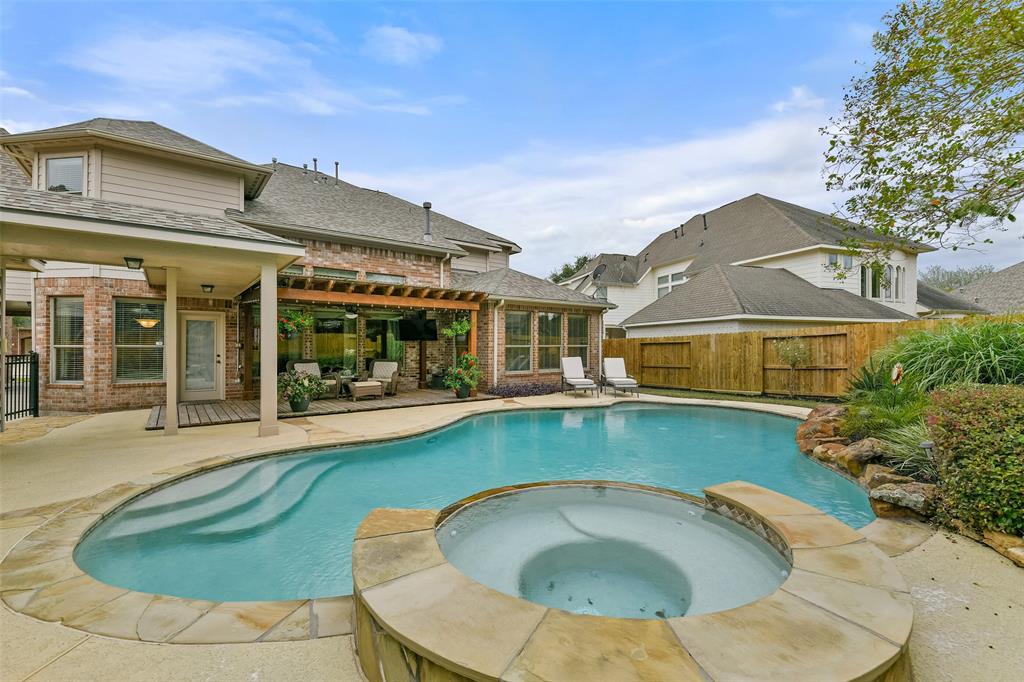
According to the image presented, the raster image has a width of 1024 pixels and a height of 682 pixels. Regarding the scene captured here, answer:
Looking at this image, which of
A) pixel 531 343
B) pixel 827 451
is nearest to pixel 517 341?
pixel 531 343

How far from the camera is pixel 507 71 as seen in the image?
1141 centimetres

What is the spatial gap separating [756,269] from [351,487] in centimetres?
1803

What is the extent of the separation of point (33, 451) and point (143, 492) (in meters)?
3.20

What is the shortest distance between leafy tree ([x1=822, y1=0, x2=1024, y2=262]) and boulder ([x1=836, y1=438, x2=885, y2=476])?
3168mm

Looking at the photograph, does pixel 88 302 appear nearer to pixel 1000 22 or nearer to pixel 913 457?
pixel 913 457

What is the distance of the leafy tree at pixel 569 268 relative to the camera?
41.4m

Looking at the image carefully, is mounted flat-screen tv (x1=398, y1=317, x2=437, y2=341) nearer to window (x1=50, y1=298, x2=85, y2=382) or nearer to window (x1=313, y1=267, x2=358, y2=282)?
window (x1=313, y1=267, x2=358, y2=282)

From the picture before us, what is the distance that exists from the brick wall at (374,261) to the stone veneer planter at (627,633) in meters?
10.9

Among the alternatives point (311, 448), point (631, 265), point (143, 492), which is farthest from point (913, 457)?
point (631, 265)

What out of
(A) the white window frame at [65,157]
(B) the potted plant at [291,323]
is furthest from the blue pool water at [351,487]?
(A) the white window frame at [65,157]

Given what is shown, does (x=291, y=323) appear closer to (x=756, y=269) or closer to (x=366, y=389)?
(x=366, y=389)

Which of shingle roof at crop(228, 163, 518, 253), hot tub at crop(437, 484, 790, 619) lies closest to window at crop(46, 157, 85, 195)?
shingle roof at crop(228, 163, 518, 253)

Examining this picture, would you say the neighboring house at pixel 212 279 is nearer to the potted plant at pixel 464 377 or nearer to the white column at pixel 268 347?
→ the white column at pixel 268 347

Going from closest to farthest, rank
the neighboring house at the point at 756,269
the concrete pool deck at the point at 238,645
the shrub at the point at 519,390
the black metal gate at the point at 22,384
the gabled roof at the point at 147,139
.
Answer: the concrete pool deck at the point at 238,645, the black metal gate at the point at 22,384, the gabled roof at the point at 147,139, the shrub at the point at 519,390, the neighboring house at the point at 756,269
